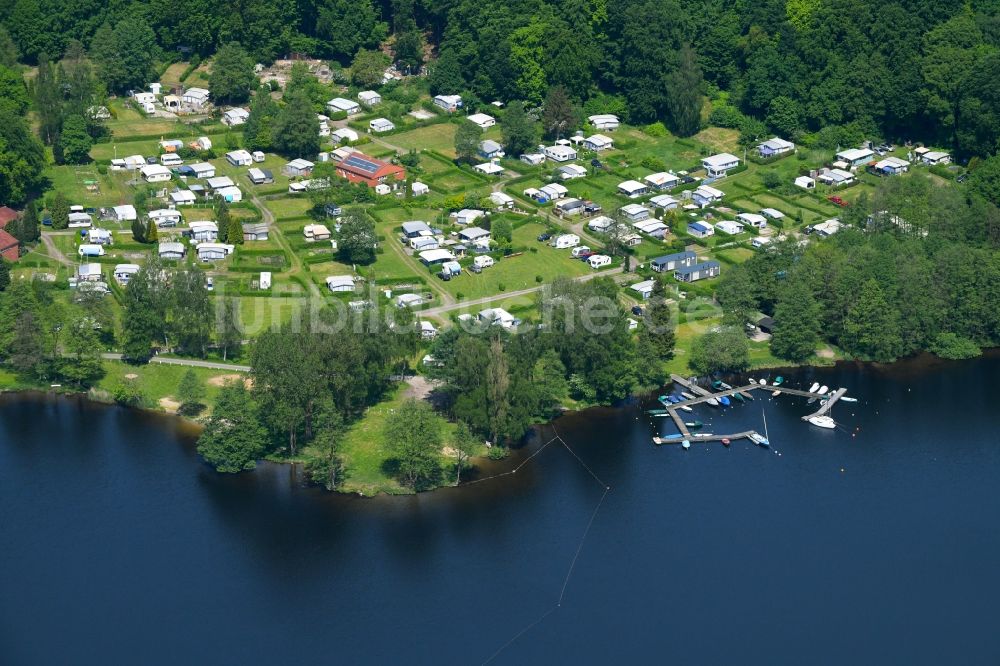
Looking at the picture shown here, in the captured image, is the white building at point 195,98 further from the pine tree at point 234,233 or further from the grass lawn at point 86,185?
the pine tree at point 234,233

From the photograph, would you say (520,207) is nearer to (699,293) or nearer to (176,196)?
(699,293)

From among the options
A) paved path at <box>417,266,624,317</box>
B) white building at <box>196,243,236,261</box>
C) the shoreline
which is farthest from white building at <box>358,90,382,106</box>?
the shoreline

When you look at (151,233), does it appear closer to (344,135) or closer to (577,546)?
(344,135)

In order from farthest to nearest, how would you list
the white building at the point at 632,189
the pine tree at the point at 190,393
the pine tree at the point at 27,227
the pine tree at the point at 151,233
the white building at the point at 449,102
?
1. the white building at the point at 449,102
2. the white building at the point at 632,189
3. the pine tree at the point at 151,233
4. the pine tree at the point at 27,227
5. the pine tree at the point at 190,393

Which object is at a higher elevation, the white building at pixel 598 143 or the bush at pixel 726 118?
the bush at pixel 726 118

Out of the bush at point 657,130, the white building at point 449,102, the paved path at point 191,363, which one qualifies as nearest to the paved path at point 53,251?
the paved path at point 191,363

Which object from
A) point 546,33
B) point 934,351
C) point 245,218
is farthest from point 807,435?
point 546,33
